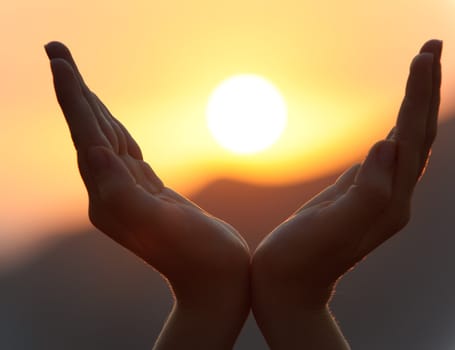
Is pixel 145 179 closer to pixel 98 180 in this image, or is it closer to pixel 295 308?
pixel 98 180

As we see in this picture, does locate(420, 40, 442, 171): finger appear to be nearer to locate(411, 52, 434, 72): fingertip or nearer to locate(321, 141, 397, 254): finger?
locate(411, 52, 434, 72): fingertip

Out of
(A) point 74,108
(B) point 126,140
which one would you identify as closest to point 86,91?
(A) point 74,108

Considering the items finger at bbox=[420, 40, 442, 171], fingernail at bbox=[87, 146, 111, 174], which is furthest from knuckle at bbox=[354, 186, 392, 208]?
fingernail at bbox=[87, 146, 111, 174]

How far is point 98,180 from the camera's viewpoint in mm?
1561

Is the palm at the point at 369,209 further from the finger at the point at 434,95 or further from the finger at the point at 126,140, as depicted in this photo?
the finger at the point at 126,140

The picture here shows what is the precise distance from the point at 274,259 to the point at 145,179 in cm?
49

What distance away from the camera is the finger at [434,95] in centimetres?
160

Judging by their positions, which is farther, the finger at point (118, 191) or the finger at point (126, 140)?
the finger at point (126, 140)

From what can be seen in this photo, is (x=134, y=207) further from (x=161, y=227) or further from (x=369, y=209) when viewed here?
(x=369, y=209)

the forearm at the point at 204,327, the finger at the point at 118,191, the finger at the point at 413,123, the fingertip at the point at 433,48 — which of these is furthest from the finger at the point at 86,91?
the fingertip at the point at 433,48

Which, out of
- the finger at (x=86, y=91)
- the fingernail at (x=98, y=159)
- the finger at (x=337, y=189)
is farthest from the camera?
the finger at (x=337, y=189)

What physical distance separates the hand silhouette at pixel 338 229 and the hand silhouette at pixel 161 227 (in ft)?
0.38

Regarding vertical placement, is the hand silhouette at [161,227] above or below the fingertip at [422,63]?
below

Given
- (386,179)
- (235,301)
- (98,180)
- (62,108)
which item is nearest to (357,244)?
(386,179)
